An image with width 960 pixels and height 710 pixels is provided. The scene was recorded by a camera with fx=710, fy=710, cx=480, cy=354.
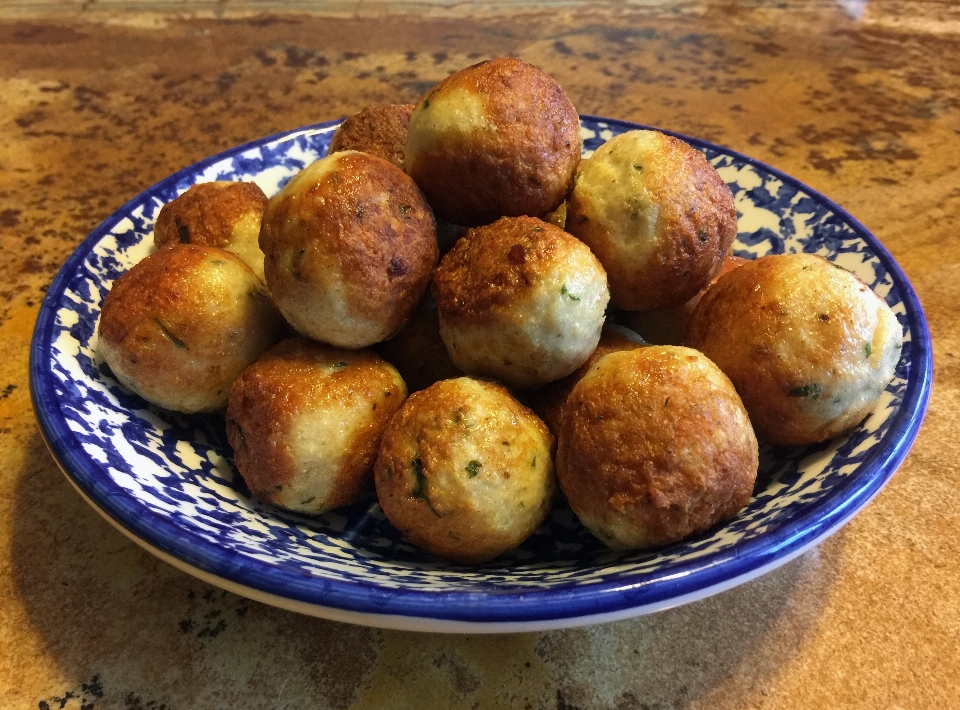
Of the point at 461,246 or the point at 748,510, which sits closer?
the point at 748,510

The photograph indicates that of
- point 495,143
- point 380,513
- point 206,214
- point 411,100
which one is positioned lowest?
point 380,513

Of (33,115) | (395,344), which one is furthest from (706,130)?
(33,115)

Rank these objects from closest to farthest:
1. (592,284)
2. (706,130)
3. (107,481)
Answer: (107,481)
(592,284)
(706,130)

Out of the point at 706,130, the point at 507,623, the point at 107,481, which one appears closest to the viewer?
the point at 507,623

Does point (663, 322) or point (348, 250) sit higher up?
point (348, 250)

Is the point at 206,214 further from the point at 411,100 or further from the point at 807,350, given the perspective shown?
the point at 411,100

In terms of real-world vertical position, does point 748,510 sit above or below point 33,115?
below

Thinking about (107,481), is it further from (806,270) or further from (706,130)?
(706,130)

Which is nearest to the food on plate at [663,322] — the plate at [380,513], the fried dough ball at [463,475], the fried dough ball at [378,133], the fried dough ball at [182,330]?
the plate at [380,513]

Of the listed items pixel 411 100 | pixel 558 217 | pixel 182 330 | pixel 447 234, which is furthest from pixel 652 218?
pixel 411 100
